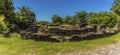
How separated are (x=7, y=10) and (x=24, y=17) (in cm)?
499

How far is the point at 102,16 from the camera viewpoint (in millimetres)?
64125

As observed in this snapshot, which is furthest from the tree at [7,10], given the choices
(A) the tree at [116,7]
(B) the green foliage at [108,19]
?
(A) the tree at [116,7]

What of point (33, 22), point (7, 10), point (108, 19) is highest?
point (7, 10)

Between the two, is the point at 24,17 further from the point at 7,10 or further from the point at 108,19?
the point at 108,19

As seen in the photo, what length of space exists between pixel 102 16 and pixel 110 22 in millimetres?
3873

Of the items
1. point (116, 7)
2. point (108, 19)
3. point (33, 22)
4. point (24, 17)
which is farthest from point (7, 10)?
point (116, 7)

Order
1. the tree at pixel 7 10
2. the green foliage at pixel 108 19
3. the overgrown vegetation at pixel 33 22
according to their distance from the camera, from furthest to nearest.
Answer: the tree at pixel 7 10, the green foliage at pixel 108 19, the overgrown vegetation at pixel 33 22

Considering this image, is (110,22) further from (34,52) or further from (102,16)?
(34,52)

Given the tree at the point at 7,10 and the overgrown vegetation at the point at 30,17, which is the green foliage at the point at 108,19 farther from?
the tree at the point at 7,10

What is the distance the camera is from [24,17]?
240ft

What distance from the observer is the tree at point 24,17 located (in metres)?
71.5

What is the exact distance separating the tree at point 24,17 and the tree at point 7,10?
1818mm

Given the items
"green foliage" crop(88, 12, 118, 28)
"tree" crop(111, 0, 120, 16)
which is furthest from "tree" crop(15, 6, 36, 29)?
"tree" crop(111, 0, 120, 16)

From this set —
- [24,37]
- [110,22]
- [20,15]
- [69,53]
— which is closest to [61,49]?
[69,53]
